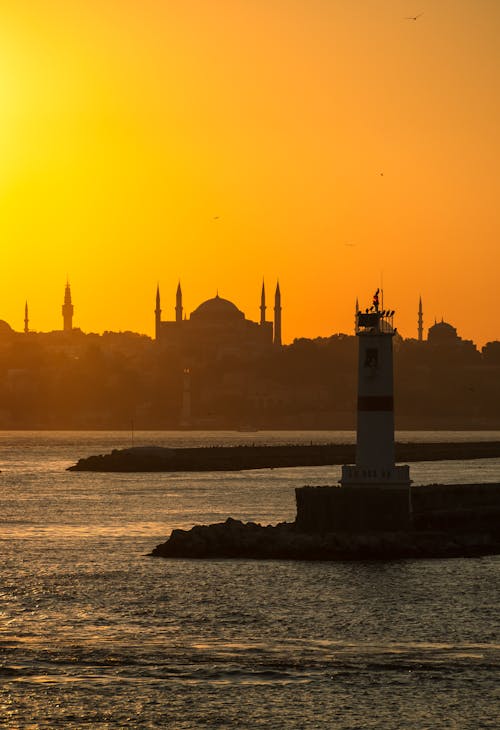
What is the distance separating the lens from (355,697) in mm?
34656

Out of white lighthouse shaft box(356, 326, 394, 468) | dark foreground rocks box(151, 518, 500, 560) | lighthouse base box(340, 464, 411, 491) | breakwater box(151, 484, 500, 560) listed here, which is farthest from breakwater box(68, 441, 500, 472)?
white lighthouse shaft box(356, 326, 394, 468)

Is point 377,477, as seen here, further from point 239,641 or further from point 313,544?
point 239,641

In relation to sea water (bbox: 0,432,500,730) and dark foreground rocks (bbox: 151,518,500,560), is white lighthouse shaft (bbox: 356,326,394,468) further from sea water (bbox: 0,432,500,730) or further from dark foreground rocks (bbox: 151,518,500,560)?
sea water (bbox: 0,432,500,730)

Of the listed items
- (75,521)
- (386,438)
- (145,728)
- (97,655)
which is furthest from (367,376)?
(75,521)

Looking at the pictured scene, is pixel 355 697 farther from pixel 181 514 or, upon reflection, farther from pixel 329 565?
pixel 181 514

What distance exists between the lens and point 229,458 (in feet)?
433

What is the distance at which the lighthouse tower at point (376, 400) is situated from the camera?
52000 mm

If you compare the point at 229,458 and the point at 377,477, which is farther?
the point at 229,458

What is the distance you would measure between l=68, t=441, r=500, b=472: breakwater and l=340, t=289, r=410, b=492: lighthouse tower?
249ft

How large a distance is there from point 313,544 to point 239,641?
12.4m

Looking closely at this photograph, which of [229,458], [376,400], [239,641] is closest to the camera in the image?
[239,641]

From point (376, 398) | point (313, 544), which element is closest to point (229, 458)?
point (313, 544)

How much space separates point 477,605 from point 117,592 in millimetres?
10659

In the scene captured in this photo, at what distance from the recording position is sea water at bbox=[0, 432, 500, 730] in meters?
33.7
